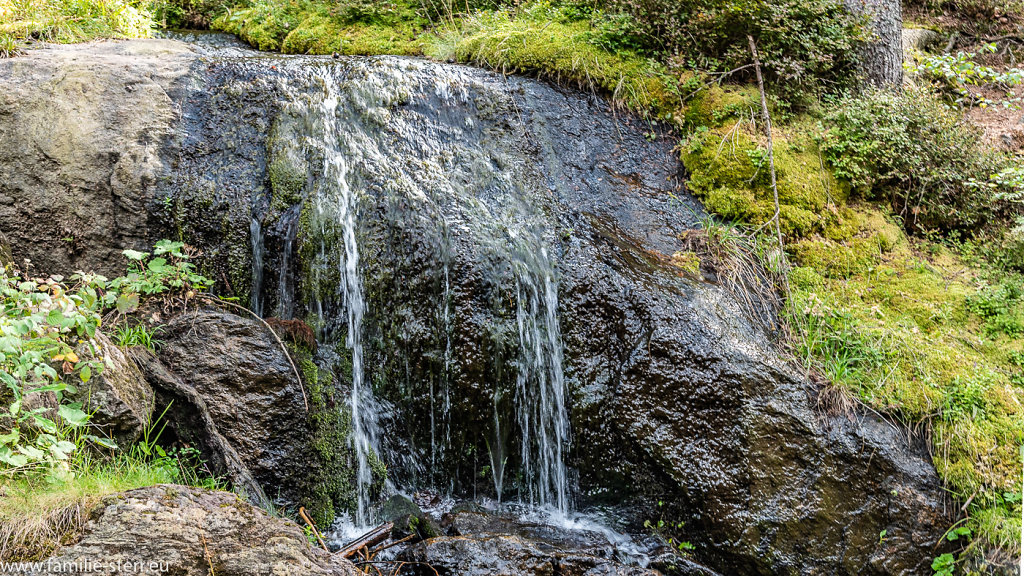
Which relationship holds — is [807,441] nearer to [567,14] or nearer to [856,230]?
[856,230]

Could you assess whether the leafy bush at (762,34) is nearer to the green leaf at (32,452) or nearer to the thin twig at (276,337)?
the thin twig at (276,337)

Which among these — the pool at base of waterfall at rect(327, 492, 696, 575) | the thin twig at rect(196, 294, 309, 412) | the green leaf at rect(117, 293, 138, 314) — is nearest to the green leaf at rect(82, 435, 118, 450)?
the green leaf at rect(117, 293, 138, 314)

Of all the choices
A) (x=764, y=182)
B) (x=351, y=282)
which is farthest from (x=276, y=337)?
(x=764, y=182)

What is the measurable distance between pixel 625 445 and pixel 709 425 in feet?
1.78

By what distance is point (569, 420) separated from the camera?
14.3 feet

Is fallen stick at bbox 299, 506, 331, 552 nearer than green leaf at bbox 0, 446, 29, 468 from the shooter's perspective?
No

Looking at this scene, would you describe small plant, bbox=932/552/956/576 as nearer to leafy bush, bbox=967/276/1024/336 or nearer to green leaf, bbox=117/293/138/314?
leafy bush, bbox=967/276/1024/336

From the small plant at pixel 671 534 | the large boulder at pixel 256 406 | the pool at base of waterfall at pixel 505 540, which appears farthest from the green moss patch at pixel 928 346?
the large boulder at pixel 256 406

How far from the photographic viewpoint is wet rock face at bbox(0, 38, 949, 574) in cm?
388

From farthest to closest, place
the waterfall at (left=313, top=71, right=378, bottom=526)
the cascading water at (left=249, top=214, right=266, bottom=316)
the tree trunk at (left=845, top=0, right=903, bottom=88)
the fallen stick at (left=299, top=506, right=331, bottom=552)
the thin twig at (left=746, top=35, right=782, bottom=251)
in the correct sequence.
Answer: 1. the tree trunk at (left=845, top=0, right=903, bottom=88)
2. the thin twig at (left=746, top=35, right=782, bottom=251)
3. the cascading water at (left=249, top=214, right=266, bottom=316)
4. the waterfall at (left=313, top=71, right=378, bottom=526)
5. the fallen stick at (left=299, top=506, right=331, bottom=552)

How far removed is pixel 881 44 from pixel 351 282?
18.1 feet

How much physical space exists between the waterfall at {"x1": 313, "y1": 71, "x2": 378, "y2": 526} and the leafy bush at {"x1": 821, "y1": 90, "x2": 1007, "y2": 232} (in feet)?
13.6

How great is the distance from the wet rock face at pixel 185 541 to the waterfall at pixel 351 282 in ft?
4.71

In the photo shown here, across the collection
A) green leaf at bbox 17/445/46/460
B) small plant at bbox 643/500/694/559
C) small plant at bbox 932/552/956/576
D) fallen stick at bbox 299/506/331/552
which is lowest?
small plant at bbox 643/500/694/559
